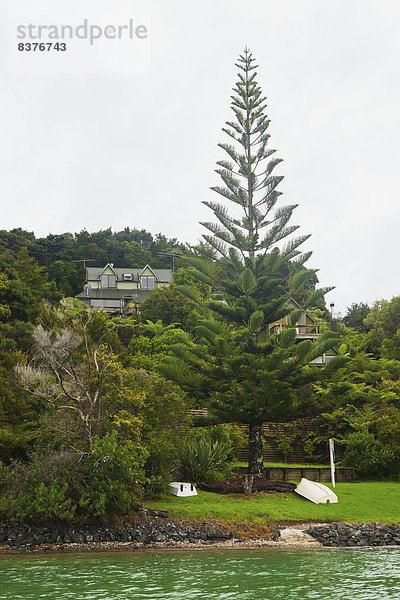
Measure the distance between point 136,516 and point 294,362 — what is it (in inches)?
262

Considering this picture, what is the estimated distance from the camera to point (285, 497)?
50.4 ft

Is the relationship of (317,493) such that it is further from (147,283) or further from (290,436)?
(147,283)

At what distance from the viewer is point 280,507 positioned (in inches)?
566

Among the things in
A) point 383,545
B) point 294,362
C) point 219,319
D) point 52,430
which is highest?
point 219,319

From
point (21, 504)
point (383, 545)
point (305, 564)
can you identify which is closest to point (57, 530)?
point (21, 504)

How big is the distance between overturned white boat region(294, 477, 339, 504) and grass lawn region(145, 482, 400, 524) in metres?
0.15

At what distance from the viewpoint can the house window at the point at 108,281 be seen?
183 ft

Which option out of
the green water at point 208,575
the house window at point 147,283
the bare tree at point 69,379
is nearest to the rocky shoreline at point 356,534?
the green water at point 208,575

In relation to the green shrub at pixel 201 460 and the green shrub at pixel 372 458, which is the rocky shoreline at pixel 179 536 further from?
the green shrub at pixel 372 458

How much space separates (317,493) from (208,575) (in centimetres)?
596

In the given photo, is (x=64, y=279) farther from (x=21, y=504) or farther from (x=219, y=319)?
(x=21, y=504)

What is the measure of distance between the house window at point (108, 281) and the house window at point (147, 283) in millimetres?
2483

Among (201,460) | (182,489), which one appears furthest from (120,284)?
(182,489)

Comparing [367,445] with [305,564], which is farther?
[367,445]
